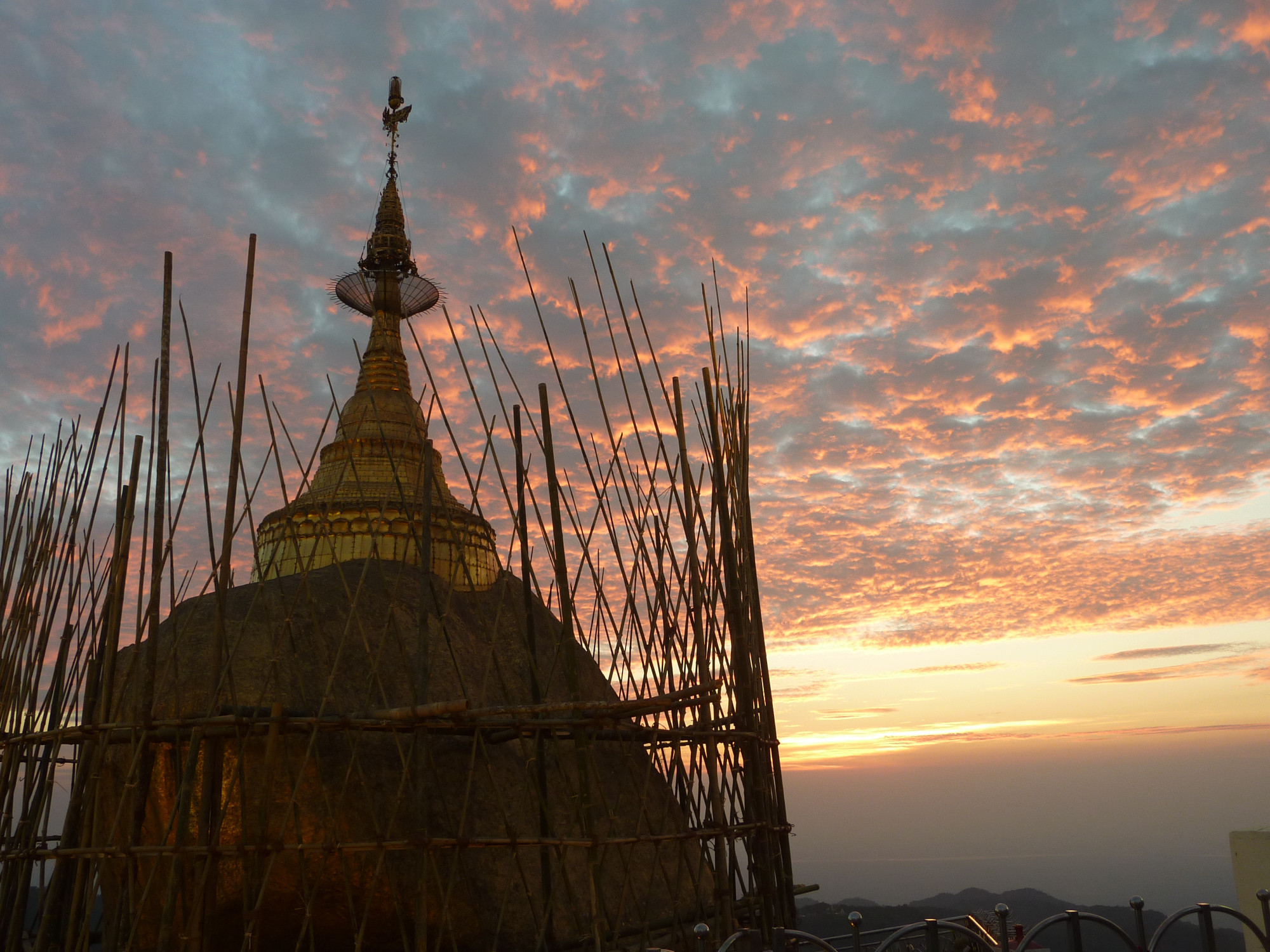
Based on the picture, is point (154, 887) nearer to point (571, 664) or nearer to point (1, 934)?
point (1, 934)

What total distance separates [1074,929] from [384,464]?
10.6 metres

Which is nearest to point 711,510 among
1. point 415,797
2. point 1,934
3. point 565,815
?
point 415,797

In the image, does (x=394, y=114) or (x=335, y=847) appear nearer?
(x=335, y=847)

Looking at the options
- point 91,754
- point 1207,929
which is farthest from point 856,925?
point 91,754

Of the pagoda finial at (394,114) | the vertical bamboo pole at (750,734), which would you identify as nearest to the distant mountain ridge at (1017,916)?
the vertical bamboo pole at (750,734)

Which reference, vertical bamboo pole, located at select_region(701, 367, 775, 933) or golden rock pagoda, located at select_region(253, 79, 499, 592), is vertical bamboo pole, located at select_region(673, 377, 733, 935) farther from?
golden rock pagoda, located at select_region(253, 79, 499, 592)

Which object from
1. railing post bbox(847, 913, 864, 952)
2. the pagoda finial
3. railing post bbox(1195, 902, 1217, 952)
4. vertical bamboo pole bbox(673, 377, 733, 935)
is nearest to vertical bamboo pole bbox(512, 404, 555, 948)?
vertical bamboo pole bbox(673, 377, 733, 935)

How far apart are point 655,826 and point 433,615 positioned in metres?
2.99

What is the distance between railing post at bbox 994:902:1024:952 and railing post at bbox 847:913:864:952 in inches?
22.1

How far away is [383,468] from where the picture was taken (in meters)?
12.7

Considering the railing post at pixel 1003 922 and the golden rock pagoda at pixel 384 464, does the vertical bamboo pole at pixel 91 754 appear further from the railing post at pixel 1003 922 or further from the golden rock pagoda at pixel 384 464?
→ the railing post at pixel 1003 922

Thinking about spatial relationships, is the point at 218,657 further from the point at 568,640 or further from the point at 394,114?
the point at 394,114

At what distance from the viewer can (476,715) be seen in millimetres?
5168

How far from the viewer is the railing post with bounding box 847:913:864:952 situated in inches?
144
